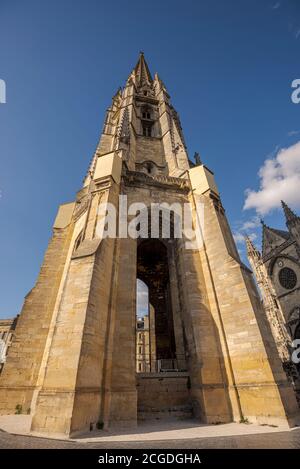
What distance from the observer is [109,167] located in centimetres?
1082

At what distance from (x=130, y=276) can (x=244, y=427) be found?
5452mm

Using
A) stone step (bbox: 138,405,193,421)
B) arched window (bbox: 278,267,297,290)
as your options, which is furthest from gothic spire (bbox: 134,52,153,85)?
stone step (bbox: 138,405,193,421)

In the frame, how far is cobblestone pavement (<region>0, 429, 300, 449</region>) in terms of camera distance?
402cm

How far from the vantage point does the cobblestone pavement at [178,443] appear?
4020 mm

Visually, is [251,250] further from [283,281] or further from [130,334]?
[130,334]

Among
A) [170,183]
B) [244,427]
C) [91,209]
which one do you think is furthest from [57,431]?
[170,183]

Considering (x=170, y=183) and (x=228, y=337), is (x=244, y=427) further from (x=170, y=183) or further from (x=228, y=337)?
(x=170, y=183)

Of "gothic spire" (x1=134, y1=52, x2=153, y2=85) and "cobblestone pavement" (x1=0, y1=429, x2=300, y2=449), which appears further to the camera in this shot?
"gothic spire" (x1=134, y1=52, x2=153, y2=85)

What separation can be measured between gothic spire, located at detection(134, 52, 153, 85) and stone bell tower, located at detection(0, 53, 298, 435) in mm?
Answer: 21895

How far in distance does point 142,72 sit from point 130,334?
33.2m

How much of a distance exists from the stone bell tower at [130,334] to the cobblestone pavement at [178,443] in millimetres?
672

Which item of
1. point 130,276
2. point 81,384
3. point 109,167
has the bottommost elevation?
point 81,384

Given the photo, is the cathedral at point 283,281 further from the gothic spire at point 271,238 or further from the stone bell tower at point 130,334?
the stone bell tower at point 130,334

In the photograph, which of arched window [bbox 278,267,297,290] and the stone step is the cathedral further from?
the stone step
